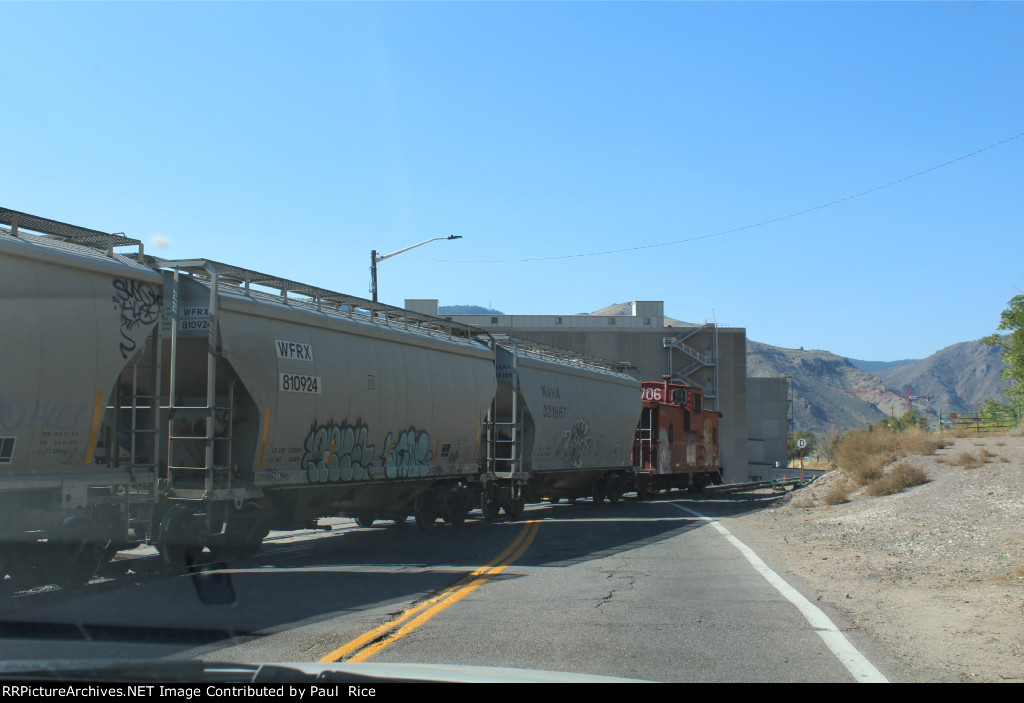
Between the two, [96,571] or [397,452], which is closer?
[96,571]

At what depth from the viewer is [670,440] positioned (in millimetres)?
30703

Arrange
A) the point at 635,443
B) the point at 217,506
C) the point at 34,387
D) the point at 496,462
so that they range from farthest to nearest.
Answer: the point at 635,443, the point at 496,462, the point at 217,506, the point at 34,387

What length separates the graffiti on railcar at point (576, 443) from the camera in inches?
893

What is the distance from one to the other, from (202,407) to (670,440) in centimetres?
2193

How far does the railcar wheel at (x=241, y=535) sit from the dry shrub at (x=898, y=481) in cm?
1523

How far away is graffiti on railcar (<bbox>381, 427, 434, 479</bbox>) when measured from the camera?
1507 centimetres

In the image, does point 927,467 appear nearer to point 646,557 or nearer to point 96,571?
point 646,557

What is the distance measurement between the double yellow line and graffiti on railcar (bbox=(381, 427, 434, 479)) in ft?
10.0

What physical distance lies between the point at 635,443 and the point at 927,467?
960 cm

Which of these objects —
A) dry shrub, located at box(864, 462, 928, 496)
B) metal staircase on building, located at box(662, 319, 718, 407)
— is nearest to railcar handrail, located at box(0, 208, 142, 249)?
dry shrub, located at box(864, 462, 928, 496)

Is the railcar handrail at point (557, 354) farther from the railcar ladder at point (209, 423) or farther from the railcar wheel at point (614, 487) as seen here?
the railcar ladder at point (209, 423)

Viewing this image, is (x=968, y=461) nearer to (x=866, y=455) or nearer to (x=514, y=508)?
(x=866, y=455)
